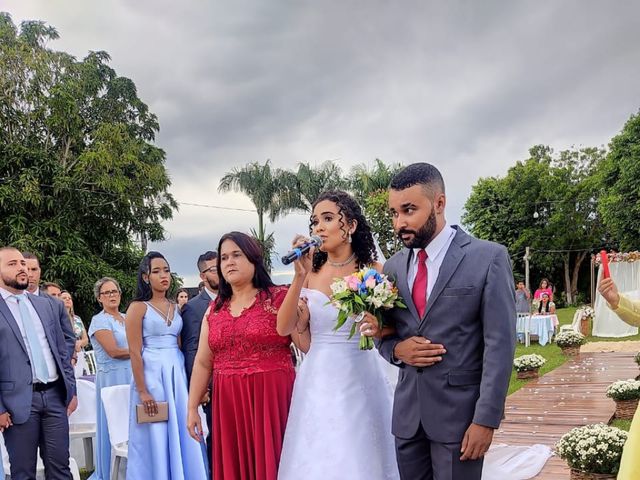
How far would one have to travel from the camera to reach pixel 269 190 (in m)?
28.7

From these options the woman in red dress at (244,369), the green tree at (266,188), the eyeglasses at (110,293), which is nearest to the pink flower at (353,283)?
the woman in red dress at (244,369)

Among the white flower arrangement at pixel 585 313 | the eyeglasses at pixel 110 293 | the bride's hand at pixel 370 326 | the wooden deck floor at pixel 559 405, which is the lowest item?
the wooden deck floor at pixel 559 405

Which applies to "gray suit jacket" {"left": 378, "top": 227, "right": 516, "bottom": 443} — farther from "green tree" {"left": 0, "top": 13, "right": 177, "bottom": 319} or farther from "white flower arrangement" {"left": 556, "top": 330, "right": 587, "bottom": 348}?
"green tree" {"left": 0, "top": 13, "right": 177, "bottom": 319}

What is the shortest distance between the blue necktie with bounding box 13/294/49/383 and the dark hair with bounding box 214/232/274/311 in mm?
1975

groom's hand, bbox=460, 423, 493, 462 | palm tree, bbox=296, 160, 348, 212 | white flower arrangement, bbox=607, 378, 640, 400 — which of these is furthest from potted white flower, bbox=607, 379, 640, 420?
palm tree, bbox=296, 160, 348, 212

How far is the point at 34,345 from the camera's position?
492 cm

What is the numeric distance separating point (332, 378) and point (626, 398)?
19.1 feet

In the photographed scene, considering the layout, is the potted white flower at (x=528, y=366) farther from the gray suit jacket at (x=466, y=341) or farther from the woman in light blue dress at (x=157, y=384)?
the gray suit jacket at (x=466, y=341)

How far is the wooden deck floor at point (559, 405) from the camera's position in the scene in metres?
6.48

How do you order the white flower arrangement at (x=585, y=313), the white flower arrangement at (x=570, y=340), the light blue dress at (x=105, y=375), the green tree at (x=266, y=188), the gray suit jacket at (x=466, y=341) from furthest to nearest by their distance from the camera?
the green tree at (x=266, y=188) → the white flower arrangement at (x=585, y=313) → the white flower arrangement at (x=570, y=340) → the light blue dress at (x=105, y=375) → the gray suit jacket at (x=466, y=341)

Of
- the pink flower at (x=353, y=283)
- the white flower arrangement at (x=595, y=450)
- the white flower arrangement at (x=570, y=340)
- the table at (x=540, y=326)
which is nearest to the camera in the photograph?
the pink flower at (x=353, y=283)

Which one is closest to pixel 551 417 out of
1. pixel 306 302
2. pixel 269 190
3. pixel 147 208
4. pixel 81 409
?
pixel 306 302

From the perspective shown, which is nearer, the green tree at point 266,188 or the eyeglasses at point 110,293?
the eyeglasses at point 110,293

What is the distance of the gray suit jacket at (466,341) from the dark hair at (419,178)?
0.32 m
